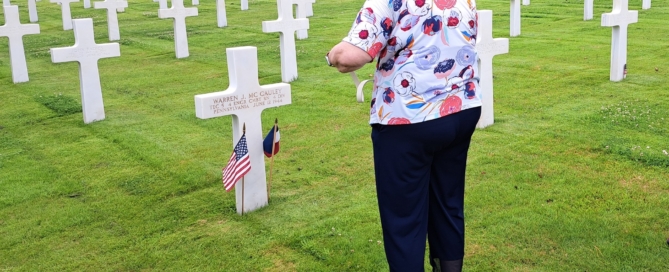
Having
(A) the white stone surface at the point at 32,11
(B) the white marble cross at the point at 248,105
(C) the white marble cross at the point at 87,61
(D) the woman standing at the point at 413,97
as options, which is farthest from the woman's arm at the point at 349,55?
(A) the white stone surface at the point at 32,11

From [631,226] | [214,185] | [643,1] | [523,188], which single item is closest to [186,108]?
[214,185]

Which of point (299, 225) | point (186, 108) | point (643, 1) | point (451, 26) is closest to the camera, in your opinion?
point (451, 26)

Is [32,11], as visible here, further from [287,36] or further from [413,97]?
[413,97]

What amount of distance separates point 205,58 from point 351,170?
6968 millimetres

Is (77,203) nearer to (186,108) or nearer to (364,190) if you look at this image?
(364,190)

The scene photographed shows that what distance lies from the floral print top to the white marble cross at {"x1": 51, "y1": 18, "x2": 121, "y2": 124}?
6.04 m

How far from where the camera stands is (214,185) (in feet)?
20.1

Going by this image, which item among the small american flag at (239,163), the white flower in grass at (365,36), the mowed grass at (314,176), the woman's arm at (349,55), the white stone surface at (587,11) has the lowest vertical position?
the mowed grass at (314,176)

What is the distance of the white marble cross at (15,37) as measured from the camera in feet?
36.2

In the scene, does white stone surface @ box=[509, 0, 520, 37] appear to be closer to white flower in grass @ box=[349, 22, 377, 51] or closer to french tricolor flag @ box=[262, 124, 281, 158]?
french tricolor flag @ box=[262, 124, 281, 158]

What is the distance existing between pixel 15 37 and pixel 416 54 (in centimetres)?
964

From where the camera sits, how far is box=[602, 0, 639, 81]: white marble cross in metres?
9.11

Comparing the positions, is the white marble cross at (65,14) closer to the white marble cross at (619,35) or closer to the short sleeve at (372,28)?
the white marble cross at (619,35)

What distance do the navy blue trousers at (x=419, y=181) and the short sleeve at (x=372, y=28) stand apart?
393 mm
